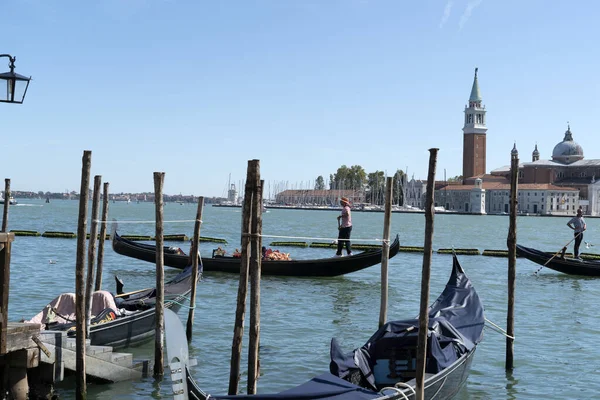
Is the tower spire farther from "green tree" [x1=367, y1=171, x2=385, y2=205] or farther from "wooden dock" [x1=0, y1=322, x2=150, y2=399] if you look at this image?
"wooden dock" [x1=0, y1=322, x2=150, y2=399]

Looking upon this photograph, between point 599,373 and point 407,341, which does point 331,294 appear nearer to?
point 599,373

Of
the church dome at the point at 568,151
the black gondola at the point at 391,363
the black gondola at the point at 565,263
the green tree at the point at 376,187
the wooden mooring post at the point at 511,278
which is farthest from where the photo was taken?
the green tree at the point at 376,187

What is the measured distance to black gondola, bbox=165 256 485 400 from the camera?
448 cm

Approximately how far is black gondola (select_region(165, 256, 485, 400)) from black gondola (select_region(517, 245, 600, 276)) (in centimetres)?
1050

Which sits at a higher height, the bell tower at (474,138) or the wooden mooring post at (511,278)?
the bell tower at (474,138)

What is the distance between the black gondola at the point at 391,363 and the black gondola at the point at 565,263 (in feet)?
34.4

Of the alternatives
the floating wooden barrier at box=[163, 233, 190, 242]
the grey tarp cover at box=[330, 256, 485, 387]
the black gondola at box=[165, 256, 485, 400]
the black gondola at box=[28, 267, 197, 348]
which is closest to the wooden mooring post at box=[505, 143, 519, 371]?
the grey tarp cover at box=[330, 256, 485, 387]

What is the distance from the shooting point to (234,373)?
18.1ft

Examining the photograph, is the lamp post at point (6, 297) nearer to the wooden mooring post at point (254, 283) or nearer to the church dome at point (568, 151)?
the wooden mooring post at point (254, 283)

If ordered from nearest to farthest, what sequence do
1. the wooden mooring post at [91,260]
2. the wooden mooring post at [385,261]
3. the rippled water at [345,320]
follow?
the wooden mooring post at [91,260], the rippled water at [345,320], the wooden mooring post at [385,261]

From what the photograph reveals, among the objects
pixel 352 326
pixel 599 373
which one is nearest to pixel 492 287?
pixel 352 326

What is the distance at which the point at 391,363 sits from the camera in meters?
5.79

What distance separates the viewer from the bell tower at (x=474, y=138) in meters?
94.7

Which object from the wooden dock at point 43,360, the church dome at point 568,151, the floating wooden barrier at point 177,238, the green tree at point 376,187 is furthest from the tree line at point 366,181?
the wooden dock at point 43,360
